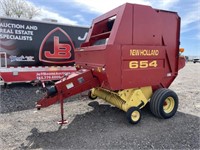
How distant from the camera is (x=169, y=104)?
4.34 metres

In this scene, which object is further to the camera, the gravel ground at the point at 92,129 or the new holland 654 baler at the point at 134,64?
the new holland 654 baler at the point at 134,64

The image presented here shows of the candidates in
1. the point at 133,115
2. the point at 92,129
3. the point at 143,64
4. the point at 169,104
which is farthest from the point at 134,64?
the point at 92,129

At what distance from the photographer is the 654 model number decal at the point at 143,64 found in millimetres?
3771

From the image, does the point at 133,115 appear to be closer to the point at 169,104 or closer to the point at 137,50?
the point at 169,104

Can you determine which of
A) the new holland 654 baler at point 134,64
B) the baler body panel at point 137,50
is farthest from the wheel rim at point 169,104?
the baler body panel at point 137,50

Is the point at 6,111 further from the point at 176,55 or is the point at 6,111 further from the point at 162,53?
the point at 176,55

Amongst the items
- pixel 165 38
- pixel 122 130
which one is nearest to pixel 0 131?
pixel 122 130

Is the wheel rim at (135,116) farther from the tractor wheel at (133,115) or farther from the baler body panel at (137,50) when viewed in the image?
the baler body panel at (137,50)

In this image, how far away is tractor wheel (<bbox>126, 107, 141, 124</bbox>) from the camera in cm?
374

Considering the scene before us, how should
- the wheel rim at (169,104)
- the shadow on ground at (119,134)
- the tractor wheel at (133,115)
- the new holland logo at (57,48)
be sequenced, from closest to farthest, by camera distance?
the shadow on ground at (119,134) → the tractor wheel at (133,115) → the wheel rim at (169,104) → the new holland logo at (57,48)

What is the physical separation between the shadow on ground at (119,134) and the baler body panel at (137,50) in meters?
0.80

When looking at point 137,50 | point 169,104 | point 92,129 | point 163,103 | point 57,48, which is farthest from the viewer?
point 57,48

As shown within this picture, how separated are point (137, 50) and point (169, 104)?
156cm

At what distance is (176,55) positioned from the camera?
14.4ft
